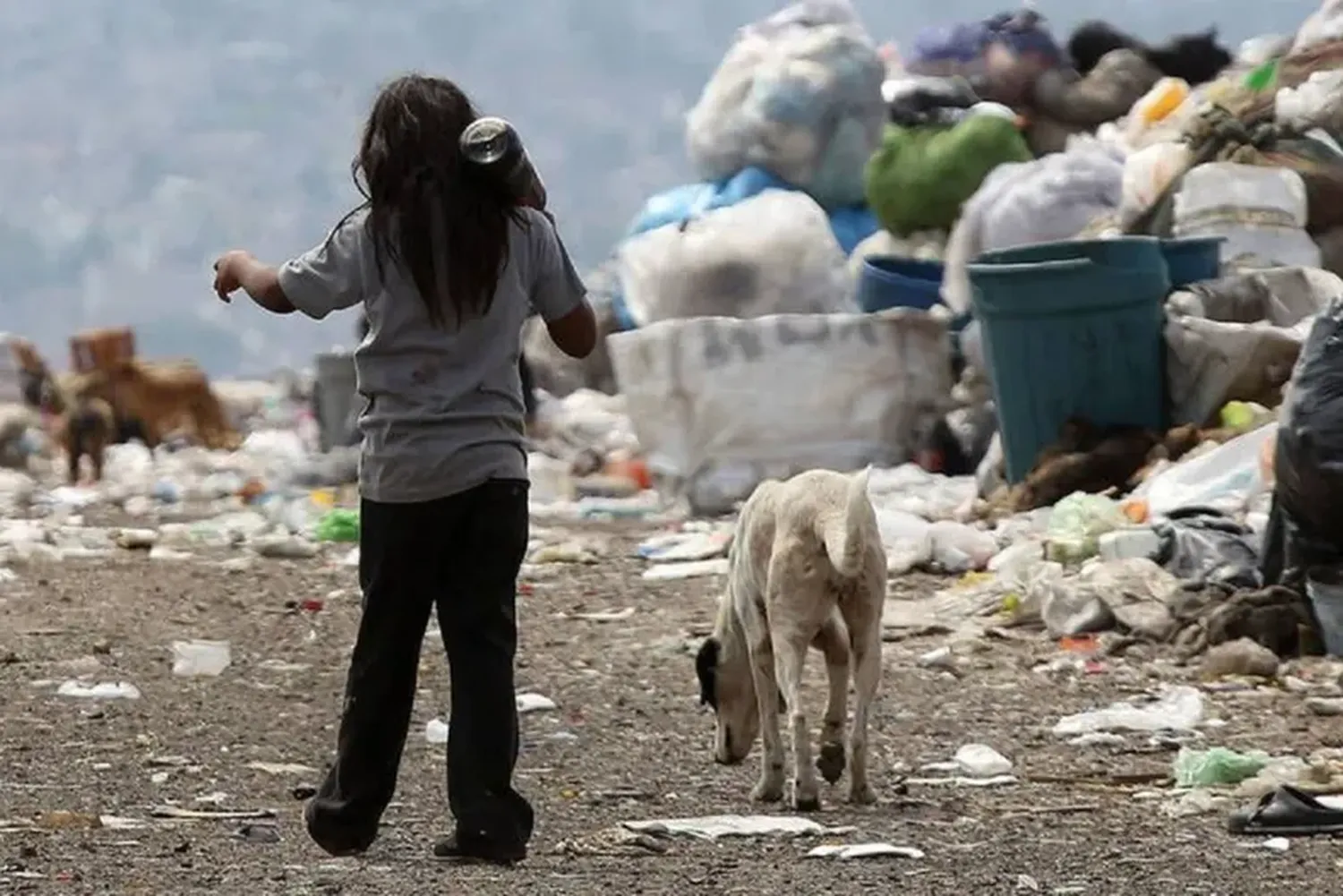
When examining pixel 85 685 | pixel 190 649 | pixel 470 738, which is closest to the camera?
pixel 470 738

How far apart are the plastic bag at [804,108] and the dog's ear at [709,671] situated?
33.4 ft

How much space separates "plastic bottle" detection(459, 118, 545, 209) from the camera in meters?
4.32

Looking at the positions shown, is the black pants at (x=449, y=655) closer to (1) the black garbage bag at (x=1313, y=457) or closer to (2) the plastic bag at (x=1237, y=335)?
(1) the black garbage bag at (x=1313, y=457)

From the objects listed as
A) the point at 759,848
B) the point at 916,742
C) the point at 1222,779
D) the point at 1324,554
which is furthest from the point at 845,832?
the point at 1324,554

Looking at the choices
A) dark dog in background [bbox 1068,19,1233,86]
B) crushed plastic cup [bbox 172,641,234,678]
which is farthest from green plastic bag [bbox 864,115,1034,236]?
crushed plastic cup [bbox 172,641,234,678]

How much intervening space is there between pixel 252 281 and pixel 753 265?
9652mm

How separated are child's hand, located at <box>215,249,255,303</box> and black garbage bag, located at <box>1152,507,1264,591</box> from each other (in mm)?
4123

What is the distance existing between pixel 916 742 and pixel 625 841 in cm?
176

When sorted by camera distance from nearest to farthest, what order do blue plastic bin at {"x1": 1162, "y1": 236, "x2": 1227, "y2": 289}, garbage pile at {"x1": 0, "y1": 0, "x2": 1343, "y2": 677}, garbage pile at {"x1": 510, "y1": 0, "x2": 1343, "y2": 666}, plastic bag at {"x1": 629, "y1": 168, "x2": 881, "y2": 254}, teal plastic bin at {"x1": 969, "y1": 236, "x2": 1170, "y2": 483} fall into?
garbage pile at {"x1": 510, "y1": 0, "x2": 1343, "y2": 666}
garbage pile at {"x1": 0, "y1": 0, "x2": 1343, "y2": 677}
teal plastic bin at {"x1": 969, "y1": 236, "x2": 1170, "y2": 483}
blue plastic bin at {"x1": 1162, "y1": 236, "x2": 1227, "y2": 289}
plastic bag at {"x1": 629, "y1": 168, "x2": 881, "y2": 254}

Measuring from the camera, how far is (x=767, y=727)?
5.52 metres

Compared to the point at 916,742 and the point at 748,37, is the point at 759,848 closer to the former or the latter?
the point at 916,742

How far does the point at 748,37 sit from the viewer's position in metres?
16.6

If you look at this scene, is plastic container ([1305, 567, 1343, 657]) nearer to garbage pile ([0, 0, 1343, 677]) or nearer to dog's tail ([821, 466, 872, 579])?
garbage pile ([0, 0, 1343, 677])

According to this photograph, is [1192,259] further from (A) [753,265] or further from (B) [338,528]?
(B) [338,528]
